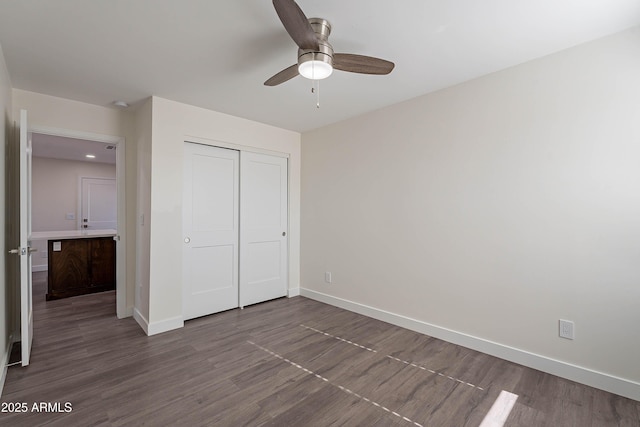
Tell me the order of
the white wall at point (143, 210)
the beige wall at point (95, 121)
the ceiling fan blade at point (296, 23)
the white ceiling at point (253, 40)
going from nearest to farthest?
the ceiling fan blade at point (296, 23) → the white ceiling at point (253, 40) → the beige wall at point (95, 121) → the white wall at point (143, 210)

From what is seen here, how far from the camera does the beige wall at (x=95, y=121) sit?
2.92 m

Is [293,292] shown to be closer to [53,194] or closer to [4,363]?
[4,363]

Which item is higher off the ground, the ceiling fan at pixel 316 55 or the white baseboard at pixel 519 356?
the ceiling fan at pixel 316 55

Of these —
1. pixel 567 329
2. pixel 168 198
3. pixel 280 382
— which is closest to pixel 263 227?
pixel 168 198

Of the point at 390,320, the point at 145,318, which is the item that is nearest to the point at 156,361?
the point at 145,318

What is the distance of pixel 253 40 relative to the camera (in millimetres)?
2035

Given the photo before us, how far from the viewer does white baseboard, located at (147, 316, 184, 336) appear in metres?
2.98

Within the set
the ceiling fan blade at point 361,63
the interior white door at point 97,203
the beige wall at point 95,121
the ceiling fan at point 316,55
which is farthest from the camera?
the interior white door at point 97,203

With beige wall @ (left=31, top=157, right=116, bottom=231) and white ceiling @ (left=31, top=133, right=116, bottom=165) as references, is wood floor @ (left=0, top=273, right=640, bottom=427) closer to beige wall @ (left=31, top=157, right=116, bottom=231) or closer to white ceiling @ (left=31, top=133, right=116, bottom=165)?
A: white ceiling @ (left=31, top=133, right=116, bottom=165)

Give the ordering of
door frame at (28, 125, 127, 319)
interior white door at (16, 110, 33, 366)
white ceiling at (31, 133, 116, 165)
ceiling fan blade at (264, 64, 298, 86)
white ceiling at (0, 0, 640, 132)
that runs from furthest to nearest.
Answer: white ceiling at (31, 133, 116, 165) → door frame at (28, 125, 127, 319) → interior white door at (16, 110, 33, 366) → ceiling fan blade at (264, 64, 298, 86) → white ceiling at (0, 0, 640, 132)

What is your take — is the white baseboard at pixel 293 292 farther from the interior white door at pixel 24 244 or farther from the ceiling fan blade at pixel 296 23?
the ceiling fan blade at pixel 296 23

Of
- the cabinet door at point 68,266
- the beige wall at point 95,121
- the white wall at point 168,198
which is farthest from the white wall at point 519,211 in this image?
the cabinet door at point 68,266

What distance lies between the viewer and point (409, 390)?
6.82 feet

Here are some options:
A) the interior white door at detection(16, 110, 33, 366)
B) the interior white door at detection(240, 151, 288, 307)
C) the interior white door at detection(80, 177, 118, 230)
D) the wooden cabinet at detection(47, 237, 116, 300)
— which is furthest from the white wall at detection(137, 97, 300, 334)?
the interior white door at detection(80, 177, 118, 230)
